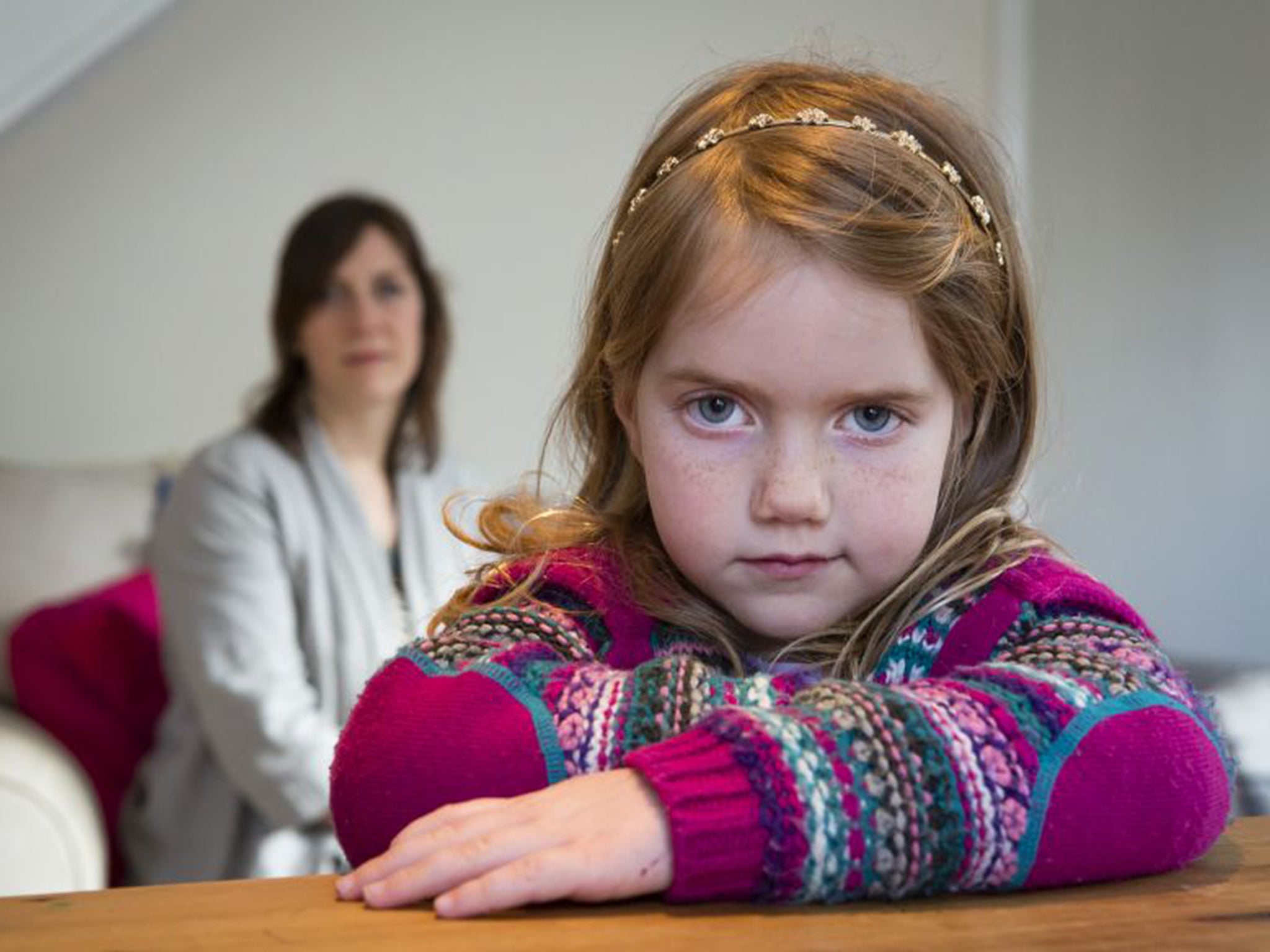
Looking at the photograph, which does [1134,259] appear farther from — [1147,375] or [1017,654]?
[1017,654]

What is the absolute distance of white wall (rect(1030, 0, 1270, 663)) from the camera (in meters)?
3.58

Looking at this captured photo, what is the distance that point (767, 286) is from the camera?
88 centimetres

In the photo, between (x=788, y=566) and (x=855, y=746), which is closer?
(x=855, y=746)

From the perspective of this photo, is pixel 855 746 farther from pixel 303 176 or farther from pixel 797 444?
pixel 303 176

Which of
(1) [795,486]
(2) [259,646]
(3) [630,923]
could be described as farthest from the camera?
(2) [259,646]

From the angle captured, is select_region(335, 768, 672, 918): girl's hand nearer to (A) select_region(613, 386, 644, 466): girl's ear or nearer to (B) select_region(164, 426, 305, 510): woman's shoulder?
(A) select_region(613, 386, 644, 466): girl's ear

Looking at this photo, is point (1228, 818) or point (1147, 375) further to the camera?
point (1147, 375)

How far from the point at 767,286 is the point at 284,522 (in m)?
2.01

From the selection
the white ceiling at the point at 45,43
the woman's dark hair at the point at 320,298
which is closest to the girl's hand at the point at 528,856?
the white ceiling at the point at 45,43

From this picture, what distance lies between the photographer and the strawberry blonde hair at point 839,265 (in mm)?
917

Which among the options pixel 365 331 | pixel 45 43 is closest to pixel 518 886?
pixel 45 43

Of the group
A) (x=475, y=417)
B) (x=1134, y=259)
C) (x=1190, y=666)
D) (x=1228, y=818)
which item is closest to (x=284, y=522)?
(x=475, y=417)

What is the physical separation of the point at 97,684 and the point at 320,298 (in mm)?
720

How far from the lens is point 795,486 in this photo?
2.85 feet
